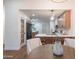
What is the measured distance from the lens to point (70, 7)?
6906 mm

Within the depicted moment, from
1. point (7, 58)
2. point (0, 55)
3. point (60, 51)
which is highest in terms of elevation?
point (0, 55)

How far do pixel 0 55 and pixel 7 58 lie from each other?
4.43m

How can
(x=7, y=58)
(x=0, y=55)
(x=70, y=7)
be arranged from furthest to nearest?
(x=70, y=7)
(x=7, y=58)
(x=0, y=55)

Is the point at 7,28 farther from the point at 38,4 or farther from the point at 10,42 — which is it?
the point at 38,4

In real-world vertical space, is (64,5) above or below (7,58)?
above

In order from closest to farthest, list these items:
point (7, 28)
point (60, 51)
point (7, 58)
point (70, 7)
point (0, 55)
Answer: point (0, 55)
point (60, 51)
point (7, 58)
point (70, 7)
point (7, 28)

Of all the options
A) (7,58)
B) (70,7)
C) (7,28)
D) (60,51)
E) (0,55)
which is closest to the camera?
(0,55)

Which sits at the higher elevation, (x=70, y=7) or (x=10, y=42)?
(x=70, y=7)

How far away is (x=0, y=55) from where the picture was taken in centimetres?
89

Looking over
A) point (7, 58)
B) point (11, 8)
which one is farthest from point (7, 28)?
point (7, 58)

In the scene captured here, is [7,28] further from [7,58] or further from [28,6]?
[7,58]

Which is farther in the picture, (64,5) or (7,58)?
(64,5)

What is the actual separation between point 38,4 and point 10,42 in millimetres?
2372

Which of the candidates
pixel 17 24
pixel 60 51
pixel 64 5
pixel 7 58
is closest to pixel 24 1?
pixel 17 24
